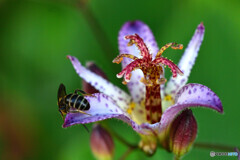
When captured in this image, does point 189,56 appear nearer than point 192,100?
No

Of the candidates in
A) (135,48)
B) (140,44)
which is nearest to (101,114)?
(140,44)

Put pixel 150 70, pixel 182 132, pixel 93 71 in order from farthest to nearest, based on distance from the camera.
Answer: pixel 93 71 < pixel 150 70 < pixel 182 132

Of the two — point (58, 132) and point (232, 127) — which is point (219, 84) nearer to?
point (232, 127)

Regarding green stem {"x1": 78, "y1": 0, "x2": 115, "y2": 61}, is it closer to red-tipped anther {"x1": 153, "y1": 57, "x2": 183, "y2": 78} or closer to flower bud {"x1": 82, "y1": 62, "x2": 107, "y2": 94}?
flower bud {"x1": 82, "y1": 62, "x2": 107, "y2": 94}

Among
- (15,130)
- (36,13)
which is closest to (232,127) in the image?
(15,130)

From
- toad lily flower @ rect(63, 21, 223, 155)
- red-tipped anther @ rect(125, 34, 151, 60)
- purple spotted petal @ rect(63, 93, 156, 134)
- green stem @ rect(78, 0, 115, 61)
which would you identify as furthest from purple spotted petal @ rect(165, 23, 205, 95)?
green stem @ rect(78, 0, 115, 61)

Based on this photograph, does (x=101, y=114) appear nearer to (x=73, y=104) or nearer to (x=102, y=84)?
(x=73, y=104)

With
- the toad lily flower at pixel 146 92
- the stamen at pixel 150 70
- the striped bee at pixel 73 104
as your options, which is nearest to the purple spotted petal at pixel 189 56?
the toad lily flower at pixel 146 92
